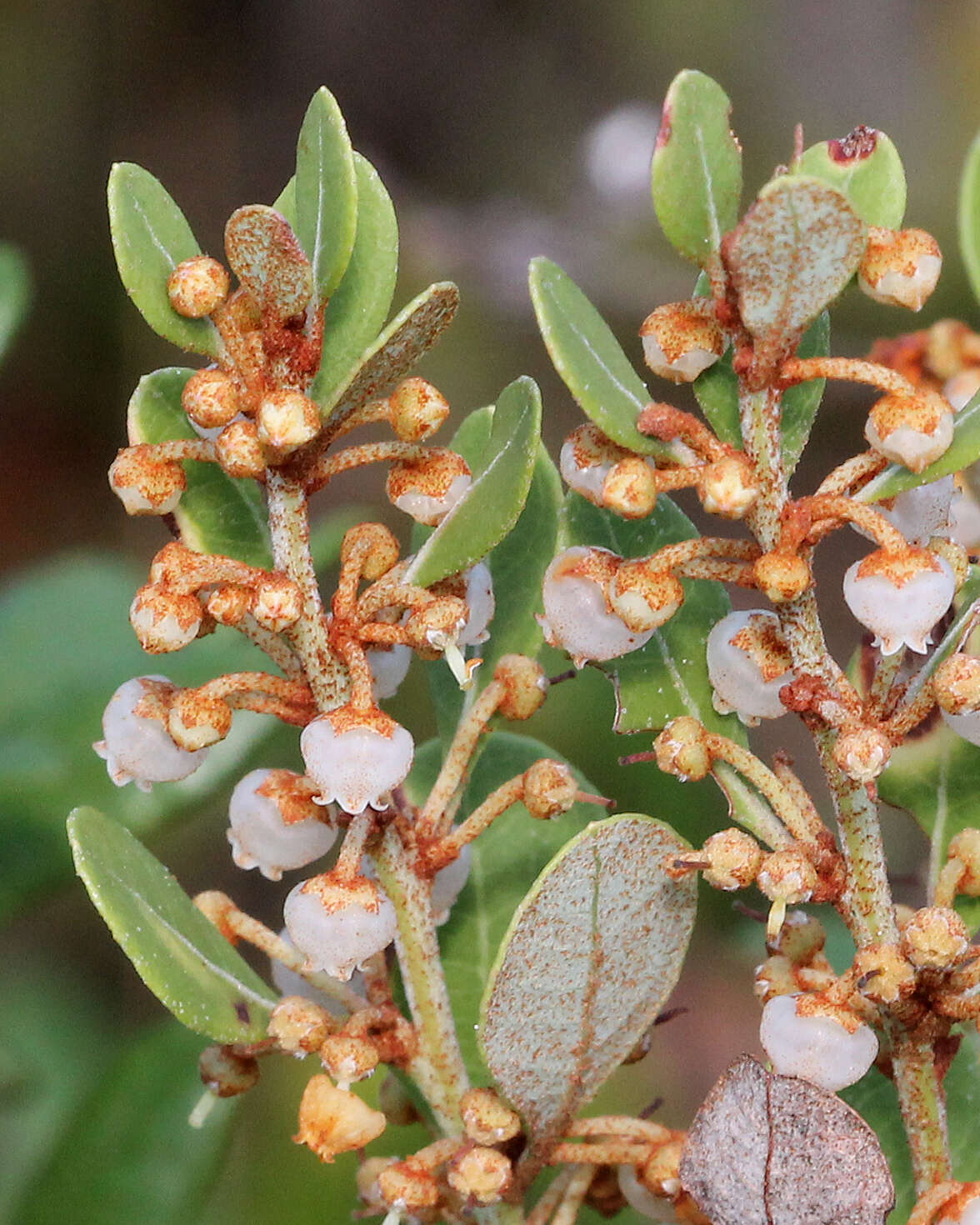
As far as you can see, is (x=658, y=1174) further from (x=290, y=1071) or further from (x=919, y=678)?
(x=290, y=1071)

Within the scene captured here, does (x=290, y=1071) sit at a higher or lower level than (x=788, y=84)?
lower

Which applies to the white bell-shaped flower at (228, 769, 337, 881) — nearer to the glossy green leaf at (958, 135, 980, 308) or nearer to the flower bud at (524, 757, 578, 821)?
the flower bud at (524, 757, 578, 821)

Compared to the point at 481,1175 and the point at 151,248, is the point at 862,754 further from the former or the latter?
the point at 151,248

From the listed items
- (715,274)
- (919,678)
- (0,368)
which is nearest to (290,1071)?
(919,678)

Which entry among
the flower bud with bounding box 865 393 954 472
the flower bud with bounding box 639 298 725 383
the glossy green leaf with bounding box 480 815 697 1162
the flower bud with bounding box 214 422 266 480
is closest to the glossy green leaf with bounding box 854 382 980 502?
the flower bud with bounding box 865 393 954 472

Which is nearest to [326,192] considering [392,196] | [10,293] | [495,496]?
[495,496]

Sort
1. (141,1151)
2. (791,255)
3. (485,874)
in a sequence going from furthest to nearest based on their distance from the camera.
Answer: (141,1151) → (485,874) → (791,255)
